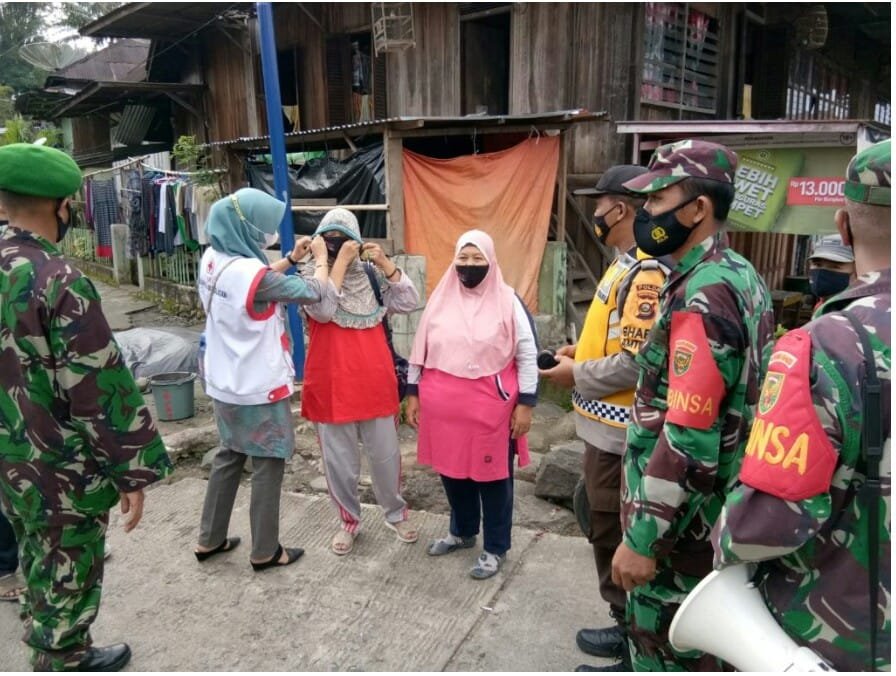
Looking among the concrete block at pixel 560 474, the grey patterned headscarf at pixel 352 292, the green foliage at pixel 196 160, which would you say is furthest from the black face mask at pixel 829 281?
the green foliage at pixel 196 160

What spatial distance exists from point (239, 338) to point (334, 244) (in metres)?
0.70

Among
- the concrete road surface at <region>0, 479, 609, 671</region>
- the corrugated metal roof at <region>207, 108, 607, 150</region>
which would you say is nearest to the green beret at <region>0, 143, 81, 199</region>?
the concrete road surface at <region>0, 479, 609, 671</region>

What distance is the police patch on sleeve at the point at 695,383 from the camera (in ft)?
5.35

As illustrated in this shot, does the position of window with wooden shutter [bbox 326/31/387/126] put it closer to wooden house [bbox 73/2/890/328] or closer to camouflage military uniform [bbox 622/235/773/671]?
wooden house [bbox 73/2/890/328]

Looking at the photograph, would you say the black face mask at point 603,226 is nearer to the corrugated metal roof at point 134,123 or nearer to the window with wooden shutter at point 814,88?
the window with wooden shutter at point 814,88

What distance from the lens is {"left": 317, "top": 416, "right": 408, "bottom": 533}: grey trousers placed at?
340 centimetres

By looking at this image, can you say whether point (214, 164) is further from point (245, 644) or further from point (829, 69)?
point (829, 69)

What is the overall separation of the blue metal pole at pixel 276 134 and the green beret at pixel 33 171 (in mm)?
3298

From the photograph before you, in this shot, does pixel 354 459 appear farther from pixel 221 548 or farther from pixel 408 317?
pixel 408 317

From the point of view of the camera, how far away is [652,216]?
6.20 ft

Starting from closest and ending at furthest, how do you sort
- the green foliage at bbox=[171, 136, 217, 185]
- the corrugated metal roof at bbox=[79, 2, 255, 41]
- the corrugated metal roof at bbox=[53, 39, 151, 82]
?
1. the green foliage at bbox=[171, 136, 217, 185]
2. the corrugated metal roof at bbox=[79, 2, 255, 41]
3. the corrugated metal roof at bbox=[53, 39, 151, 82]

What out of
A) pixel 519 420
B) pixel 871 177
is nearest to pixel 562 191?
pixel 519 420

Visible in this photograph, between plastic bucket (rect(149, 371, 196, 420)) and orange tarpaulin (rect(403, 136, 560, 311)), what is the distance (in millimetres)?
2777

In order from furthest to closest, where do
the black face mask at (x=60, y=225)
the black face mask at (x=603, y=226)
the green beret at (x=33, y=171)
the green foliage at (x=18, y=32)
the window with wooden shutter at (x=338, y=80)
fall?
the green foliage at (x=18, y=32)
the window with wooden shutter at (x=338, y=80)
the black face mask at (x=603, y=226)
the black face mask at (x=60, y=225)
the green beret at (x=33, y=171)
